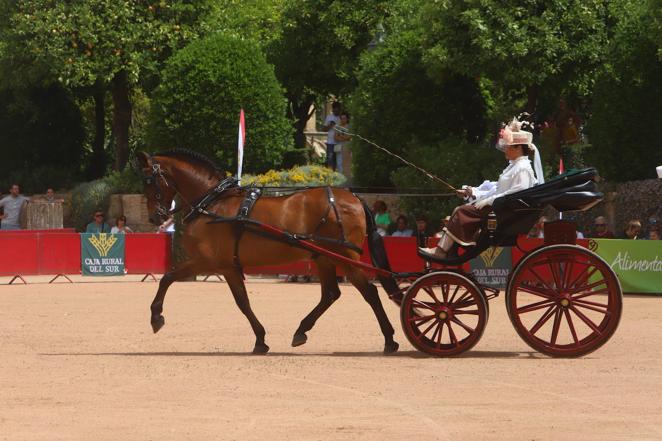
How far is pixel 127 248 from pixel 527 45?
8877 mm

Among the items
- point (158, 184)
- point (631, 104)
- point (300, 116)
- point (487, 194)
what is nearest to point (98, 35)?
point (300, 116)

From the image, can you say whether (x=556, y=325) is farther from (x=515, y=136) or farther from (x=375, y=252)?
(x=375, y=252)

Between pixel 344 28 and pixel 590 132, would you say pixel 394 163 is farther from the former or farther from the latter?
pixel 344 28

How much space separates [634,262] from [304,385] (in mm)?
12432

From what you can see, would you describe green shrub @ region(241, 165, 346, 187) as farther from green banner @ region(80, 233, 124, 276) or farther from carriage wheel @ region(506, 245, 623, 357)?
carriage wheel @ region(506, 245, 623, 357)

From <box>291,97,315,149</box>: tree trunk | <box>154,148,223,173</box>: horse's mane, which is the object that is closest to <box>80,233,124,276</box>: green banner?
<box>154,148,223,173</box>: horse's mane

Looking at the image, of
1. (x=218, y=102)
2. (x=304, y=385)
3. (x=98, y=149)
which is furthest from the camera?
(x=98, y=149)

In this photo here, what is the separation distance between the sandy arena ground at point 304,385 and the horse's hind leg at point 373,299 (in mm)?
205

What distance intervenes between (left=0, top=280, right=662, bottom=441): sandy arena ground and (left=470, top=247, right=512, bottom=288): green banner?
5.28 metres

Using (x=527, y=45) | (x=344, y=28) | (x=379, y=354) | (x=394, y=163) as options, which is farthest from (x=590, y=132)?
(x=379, y=354)

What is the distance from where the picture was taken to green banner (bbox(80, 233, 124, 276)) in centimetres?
2711

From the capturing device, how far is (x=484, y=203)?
44.4 ft

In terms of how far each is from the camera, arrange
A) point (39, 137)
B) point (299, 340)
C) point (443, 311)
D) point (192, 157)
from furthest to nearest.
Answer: point (39, 137), point (192, 157), point (299, 340), point (443, 311)

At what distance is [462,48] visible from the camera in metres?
28.0
